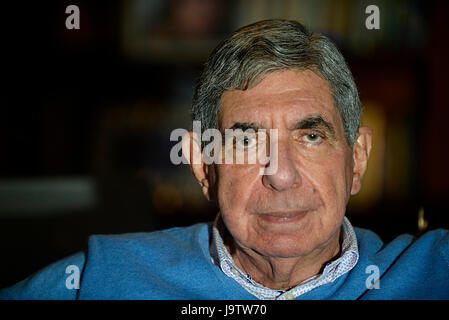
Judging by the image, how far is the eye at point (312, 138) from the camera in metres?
1.01

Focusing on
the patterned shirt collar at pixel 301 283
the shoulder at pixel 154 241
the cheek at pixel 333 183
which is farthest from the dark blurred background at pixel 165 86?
the cheek at pixel 333 183

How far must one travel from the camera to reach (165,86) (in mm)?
2330

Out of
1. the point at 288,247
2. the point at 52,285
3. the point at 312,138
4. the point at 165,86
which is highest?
the point at 165,86

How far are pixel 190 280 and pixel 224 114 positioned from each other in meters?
0.36

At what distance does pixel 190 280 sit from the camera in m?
1.03

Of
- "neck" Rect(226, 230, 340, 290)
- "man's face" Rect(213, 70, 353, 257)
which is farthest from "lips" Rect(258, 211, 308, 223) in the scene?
"neck" Rect(226, 230, 340, 290)

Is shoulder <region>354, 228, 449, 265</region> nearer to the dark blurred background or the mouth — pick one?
the mouth

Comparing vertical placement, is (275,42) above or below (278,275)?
Answer: above

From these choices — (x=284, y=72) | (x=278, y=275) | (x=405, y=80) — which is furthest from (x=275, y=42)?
(x=405, y=80)

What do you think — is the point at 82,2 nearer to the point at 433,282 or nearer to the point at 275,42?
the point at 275,42

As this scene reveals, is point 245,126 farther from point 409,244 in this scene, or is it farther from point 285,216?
point 409,244

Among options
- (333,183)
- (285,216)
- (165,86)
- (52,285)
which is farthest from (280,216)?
(165,86)

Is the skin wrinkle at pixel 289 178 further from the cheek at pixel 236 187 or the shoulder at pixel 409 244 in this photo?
the shoulder at pixel 409 244

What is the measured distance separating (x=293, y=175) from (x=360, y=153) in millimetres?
278
